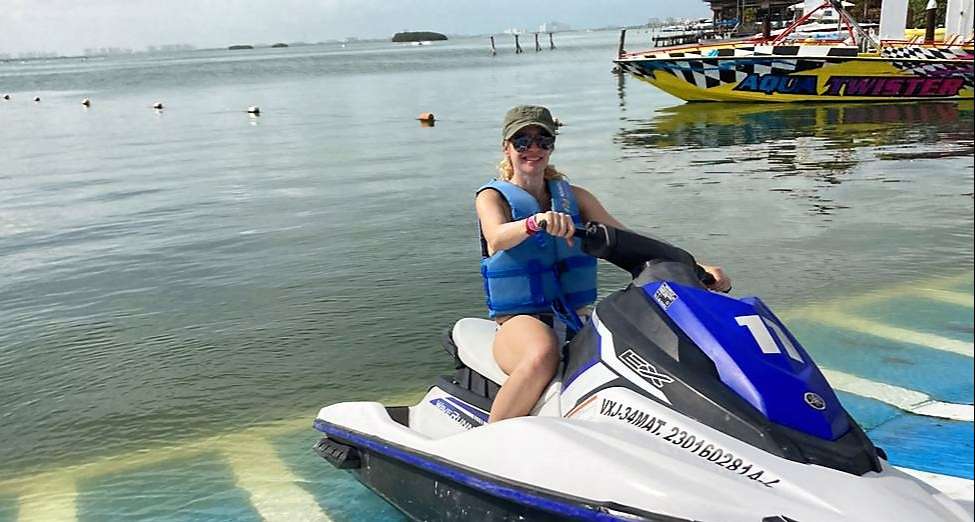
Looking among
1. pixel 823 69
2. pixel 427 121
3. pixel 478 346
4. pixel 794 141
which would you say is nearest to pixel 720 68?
pixel 823 69

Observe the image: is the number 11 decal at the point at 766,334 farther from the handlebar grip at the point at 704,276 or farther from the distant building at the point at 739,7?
the distant building at the point at 739,7

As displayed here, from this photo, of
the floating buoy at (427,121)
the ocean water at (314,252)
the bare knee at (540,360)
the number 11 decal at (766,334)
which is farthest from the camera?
the floating buoy at (427,121)

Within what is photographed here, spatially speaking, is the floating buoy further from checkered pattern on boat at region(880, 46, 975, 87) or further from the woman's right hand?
the woman's right hand

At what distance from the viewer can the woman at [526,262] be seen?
2.88 metres

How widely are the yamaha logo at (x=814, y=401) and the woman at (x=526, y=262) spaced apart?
0.80 meters

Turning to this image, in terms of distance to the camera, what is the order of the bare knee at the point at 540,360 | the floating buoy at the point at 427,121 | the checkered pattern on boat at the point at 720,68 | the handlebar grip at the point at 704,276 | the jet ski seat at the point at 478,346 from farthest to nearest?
the floating buoy at the point at 427,121 < the checkered pattern on boat at the point at 720,68 < the jet ski seat at the point at 478,346 < the handlebar grip at the point at 704,276 < the bare knee at the point at 540,360

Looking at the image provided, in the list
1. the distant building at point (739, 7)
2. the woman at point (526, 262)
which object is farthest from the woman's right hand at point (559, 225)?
the distant building at point (739, 7)

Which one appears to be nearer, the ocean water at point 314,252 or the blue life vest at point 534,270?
the blue life vest at point 534,270

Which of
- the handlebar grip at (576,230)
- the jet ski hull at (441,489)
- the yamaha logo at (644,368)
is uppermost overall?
the handlebar grip at (576,230)

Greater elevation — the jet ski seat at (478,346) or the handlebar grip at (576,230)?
the handlebar grip at (576,230)

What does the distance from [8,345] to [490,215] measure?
431 centimetres

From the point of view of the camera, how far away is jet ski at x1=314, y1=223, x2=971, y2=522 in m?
2.10

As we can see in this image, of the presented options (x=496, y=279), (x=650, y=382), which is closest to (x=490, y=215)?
(x=496, y=279)

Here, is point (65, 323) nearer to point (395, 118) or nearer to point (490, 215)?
point (490, 215)
